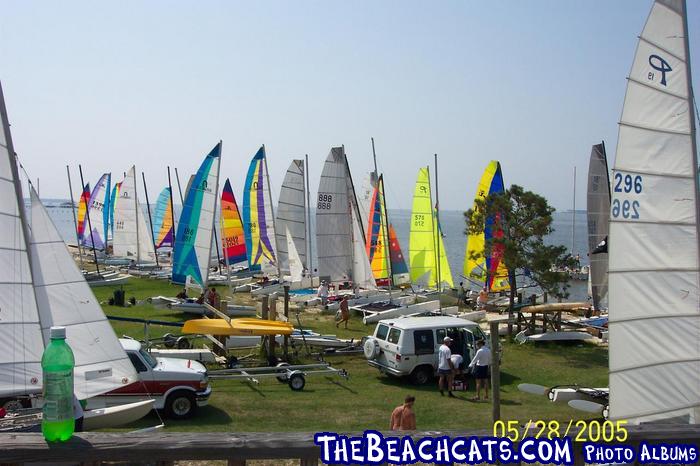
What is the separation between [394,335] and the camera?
1808 cm

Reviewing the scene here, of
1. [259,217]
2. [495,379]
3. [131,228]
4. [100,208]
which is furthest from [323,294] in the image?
[100,208]

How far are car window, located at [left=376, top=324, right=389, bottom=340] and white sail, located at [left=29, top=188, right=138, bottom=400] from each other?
371 inches

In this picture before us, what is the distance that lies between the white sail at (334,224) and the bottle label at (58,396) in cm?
2766

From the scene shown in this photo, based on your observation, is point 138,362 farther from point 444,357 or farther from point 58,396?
point 58,396

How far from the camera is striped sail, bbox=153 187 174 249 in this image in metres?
59.3

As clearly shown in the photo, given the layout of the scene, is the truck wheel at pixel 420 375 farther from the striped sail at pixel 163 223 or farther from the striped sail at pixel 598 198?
the striped sail at pixel 163 223

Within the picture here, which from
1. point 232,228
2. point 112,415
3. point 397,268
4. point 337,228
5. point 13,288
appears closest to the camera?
point 13,288

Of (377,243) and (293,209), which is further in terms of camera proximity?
(293,209)

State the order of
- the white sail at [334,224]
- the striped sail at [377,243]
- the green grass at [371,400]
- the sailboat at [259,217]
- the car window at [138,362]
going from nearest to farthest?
the car window at [138,362] < the green grass at [371,400] < the white sail at [334,224] < the striped sail at [377,243] < the sailboat at [259,217]

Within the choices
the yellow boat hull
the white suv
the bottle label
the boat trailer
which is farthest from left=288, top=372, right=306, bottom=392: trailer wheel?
the bottle label

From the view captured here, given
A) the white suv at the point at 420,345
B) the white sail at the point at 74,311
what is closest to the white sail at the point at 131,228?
the white suv at the point at 420,345

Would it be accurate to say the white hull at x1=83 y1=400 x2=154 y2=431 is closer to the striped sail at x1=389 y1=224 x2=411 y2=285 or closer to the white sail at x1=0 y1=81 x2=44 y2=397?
the white sail at x1=0 y1=81 x2=44 y2=397

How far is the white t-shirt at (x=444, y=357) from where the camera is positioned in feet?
54.0

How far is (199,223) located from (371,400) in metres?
14.2
